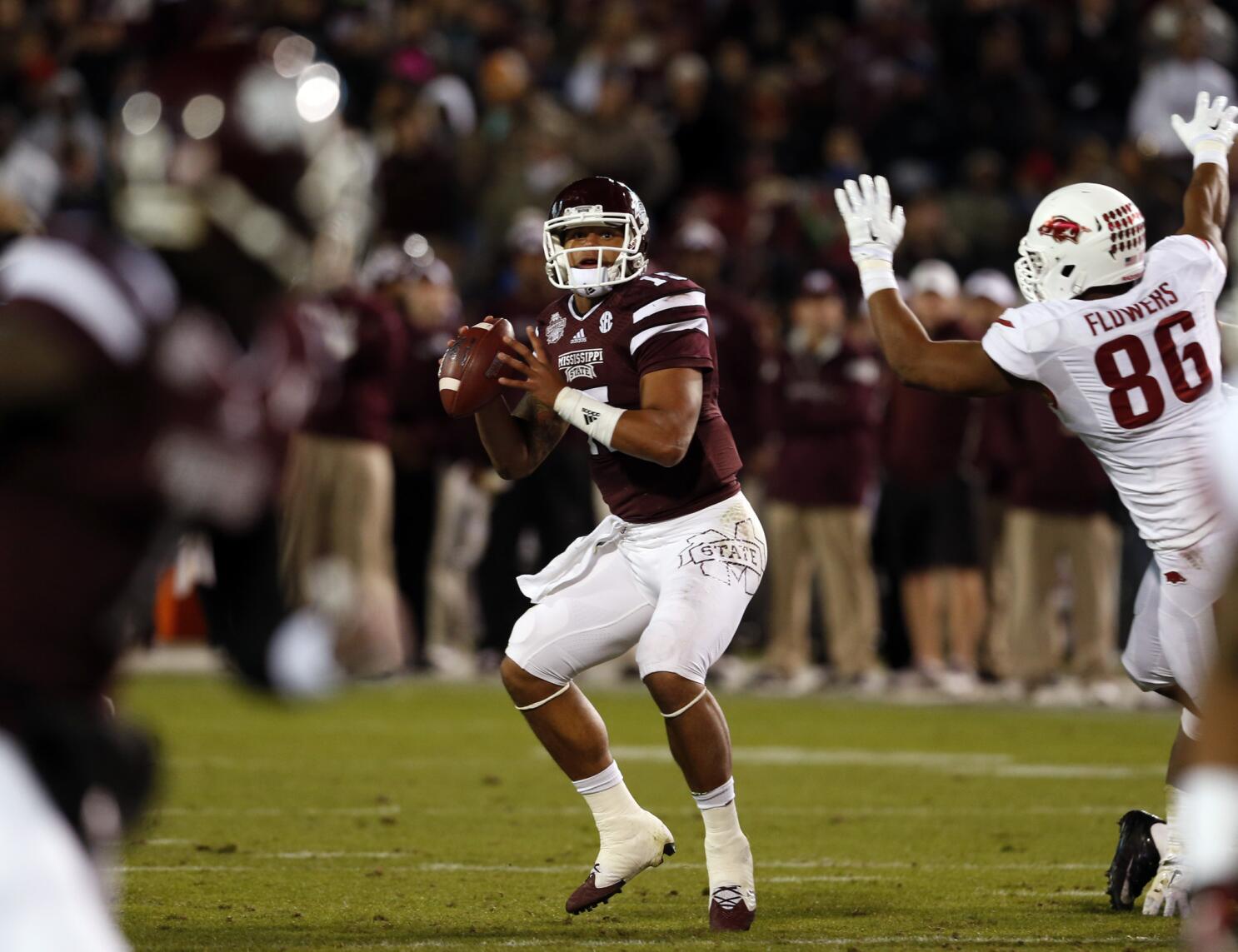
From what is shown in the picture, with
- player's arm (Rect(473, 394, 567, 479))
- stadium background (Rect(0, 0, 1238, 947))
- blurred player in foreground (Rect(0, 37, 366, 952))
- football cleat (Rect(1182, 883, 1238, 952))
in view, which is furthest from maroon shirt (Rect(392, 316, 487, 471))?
football cleat (Rect(1182, 883, 1238, 952))

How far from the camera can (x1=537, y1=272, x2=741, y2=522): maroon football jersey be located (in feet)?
17.1

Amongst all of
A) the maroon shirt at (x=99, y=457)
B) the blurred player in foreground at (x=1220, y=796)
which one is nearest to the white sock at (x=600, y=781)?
the maroon shirt at (x=99, y=457)

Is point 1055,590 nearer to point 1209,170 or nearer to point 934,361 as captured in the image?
point 1209,170

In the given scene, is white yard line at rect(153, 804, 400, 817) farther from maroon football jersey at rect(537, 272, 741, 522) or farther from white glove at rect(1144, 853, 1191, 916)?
white glove at rect(1144, 853, 1191, 916)

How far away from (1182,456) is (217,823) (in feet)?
11.1

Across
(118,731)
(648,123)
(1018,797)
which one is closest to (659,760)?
(1018,797)

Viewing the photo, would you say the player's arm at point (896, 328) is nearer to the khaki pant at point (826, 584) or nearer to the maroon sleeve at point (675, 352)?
the maroon sleeve at point (675, 352)

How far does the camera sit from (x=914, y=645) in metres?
11.2

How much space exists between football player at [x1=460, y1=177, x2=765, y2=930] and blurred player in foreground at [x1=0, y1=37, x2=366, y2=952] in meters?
2.15

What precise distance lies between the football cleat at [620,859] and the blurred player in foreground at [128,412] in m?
2.20

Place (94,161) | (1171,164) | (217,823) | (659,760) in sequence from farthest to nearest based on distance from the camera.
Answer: (94,161) < (1171,164) < (659,760) < (217,823)

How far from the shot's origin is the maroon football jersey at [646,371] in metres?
5.20

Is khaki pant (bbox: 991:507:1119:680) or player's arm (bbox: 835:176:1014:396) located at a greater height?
player's arm (bbox: 835:176:1014:396)

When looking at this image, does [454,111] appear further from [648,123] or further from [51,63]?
[51,63]
